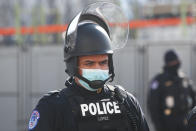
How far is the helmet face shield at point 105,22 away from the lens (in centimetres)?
264

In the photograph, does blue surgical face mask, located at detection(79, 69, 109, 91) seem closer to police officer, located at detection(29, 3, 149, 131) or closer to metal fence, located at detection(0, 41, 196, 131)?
police officer, located at detection(29, 3, 149, 131)

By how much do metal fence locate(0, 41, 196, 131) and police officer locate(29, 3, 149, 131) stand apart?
16.7 feet

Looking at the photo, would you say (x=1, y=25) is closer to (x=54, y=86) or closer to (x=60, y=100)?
(x=54, y=86)

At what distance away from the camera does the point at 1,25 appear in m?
13.7

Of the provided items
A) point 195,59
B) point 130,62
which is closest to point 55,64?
point 130,62

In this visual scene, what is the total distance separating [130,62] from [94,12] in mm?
5054

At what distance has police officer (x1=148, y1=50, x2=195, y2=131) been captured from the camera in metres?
6.00

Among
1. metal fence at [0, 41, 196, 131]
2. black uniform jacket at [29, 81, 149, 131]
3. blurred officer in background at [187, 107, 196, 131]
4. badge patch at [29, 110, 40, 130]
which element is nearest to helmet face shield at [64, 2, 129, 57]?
black uniform jacket at [29, 81, 149, 131]

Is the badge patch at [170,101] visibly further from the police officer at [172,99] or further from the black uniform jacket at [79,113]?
the black uniform jacket at [79,113]

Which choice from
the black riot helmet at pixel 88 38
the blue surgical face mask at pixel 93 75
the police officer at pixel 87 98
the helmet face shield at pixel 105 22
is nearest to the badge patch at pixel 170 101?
the helmet face shield at pixel 105 22

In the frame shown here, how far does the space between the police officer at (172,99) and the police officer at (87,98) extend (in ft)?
11.1

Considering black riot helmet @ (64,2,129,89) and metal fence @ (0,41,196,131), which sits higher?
black riot helmet @ (64,2,129,89)

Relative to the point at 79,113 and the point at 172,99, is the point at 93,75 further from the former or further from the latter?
the point at 172,99

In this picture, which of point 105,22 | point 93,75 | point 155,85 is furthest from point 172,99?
point 93,75
